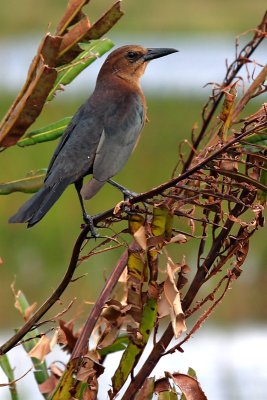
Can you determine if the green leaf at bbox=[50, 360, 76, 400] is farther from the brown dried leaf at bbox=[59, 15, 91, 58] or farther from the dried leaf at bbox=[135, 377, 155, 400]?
the brown dried leaf at bbox=[59, 15, 91, 58]

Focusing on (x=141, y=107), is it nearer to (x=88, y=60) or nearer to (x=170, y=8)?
(x=88, y=60)

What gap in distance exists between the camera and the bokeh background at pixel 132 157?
28.7ft

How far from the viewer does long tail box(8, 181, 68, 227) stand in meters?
2.82

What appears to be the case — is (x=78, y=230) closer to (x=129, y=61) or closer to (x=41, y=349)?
(x=129, y=61)

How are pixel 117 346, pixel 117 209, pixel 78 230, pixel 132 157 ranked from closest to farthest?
pixel 117 209
pixel 117 346
pixel 78 230
pixel 132 157

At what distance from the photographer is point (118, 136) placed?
132 inches

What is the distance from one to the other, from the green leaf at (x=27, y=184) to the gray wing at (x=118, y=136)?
1.18 feet

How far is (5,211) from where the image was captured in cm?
980

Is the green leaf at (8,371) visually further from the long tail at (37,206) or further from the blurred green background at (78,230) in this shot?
the blurred green background at (78,230)

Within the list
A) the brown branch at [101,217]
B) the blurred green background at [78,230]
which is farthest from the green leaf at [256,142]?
the blurred green background at [78,230]

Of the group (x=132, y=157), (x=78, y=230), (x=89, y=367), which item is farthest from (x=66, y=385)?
(x=132, y=157)

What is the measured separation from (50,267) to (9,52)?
8.76 m

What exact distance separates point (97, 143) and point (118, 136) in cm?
7

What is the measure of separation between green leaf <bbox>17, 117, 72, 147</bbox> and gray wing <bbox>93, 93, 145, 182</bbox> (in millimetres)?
393
